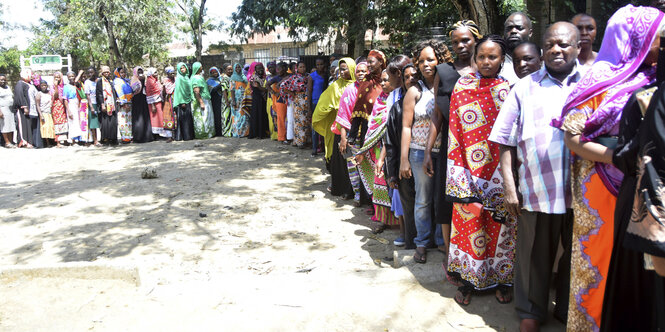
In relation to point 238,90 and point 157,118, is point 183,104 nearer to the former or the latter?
point 157,118

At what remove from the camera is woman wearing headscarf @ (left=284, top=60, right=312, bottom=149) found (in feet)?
34.3

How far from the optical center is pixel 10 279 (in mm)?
4160

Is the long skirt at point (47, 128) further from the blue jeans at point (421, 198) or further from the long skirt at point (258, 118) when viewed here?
the blue jeans at point (421, 198)

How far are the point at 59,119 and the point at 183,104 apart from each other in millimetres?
3107

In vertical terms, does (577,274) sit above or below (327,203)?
above

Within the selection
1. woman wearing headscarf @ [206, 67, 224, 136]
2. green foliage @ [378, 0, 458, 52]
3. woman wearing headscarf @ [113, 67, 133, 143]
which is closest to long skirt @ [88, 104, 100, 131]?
woman wearing headscarf @ [113, 67, 133, 143]

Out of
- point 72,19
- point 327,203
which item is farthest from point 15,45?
point 327,203

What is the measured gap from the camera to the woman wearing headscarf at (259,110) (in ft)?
40.0

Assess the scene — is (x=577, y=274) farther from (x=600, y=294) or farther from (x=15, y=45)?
(x=15, y=45)

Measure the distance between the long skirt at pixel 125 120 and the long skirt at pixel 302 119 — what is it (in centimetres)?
460

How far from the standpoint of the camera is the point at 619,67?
89.7 inches

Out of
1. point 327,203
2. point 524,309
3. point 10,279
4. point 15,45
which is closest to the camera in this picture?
point 524,309

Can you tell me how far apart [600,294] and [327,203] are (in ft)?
14.8

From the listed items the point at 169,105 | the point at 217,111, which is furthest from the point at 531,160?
the point at 217,111
